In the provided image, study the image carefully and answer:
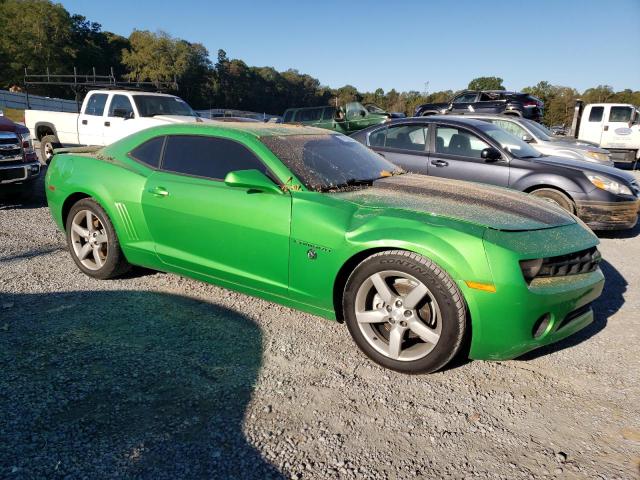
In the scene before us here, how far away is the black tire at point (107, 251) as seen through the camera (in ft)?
13.9

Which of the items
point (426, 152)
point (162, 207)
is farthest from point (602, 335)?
point (426, 152)

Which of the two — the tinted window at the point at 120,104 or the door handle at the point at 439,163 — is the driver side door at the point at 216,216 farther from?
the tinted window at the point at 120,104

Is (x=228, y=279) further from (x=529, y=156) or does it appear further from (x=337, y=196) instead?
(x=529, y=156)

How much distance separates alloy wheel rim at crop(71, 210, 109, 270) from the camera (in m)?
4.40

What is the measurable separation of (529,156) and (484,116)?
274cm

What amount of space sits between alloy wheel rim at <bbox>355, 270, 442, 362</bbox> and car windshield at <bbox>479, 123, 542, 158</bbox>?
183 inches

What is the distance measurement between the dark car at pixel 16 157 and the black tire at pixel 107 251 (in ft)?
10.8

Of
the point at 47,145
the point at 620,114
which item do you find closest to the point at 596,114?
the point at 620,114

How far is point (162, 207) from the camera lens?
386 centimetres

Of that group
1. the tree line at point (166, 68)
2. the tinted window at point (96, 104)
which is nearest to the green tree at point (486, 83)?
the tree line at point (166, 68)

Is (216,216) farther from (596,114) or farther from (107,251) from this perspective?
(596,114)

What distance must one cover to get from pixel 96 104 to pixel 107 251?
7.83 metres

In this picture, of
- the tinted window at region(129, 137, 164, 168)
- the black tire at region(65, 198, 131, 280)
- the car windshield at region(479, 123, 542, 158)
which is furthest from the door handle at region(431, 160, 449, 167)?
the black tire at region(65, 198, 131, 280)

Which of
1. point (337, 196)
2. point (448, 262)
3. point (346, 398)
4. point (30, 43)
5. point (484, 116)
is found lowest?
point (346, 398)
